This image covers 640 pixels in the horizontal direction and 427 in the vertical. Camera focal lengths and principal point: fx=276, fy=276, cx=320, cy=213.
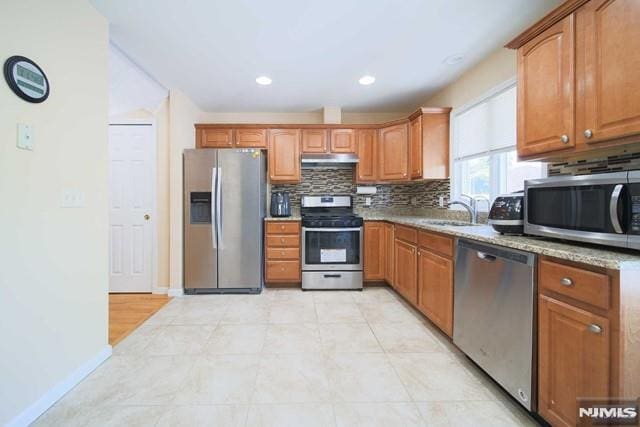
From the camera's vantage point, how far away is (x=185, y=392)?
5.20 feet

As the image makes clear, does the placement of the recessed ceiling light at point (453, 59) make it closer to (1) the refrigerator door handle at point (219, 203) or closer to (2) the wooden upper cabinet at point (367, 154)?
(2) the wooden upper cabinet at point (367, 154)

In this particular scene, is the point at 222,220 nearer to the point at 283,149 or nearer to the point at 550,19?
the point at 283,149

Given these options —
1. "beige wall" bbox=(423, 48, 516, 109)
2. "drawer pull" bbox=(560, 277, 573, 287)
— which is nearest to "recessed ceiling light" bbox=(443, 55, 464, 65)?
"beige wall" bbox=(423, 48, 516, 109)

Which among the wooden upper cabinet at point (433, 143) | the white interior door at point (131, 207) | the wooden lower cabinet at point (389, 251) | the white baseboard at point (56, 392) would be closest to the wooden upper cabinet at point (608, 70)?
the wooden upper cabinet at point (433, 143)

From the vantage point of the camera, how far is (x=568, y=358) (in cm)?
115

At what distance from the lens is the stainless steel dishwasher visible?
1.34 m

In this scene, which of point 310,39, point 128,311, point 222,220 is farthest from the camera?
point 222,220

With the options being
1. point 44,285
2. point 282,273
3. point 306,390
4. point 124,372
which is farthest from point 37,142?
point 282,273

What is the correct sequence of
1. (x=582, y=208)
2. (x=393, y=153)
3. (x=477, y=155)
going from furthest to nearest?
(x=393, y=153) → (x=477, y=155) → (x=582, y=208)

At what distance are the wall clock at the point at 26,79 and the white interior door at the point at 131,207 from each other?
1959mm

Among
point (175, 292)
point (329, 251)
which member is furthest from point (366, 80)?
point (175, 292)

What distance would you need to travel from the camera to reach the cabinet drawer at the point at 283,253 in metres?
3.47

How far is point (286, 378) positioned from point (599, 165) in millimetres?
2250

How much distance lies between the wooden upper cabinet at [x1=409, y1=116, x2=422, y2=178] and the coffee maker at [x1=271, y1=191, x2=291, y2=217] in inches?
65.2
